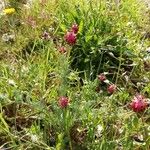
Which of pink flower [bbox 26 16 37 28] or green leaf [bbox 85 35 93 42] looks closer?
green leaf [bbox 85 35 93 42]

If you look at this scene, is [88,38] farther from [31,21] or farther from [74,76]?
[31,21]

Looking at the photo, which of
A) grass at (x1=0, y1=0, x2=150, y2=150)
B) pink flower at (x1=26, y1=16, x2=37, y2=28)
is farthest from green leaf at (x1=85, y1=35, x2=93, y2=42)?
pink flower at (x1=26, y1=16, x2=37, y2=28)

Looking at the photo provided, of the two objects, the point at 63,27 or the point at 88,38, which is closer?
the point at 88,38

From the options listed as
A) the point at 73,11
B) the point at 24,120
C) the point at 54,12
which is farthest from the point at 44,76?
the point at 54,12

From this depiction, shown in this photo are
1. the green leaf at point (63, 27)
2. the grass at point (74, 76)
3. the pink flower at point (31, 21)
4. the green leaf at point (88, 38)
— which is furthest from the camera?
the pink flower at point (31, 21)

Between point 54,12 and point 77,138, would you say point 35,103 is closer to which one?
point 77,138

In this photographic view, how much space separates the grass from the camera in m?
2.21

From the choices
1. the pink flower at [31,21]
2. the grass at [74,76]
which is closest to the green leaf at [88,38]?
the grass at [74,76]

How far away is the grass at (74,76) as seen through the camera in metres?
2.21

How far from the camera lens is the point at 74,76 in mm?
2650

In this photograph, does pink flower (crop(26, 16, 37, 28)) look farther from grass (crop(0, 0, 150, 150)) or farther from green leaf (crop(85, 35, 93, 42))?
green leaf (crop(85, 35, 93, 42))

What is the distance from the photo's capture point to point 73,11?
3.21 meters

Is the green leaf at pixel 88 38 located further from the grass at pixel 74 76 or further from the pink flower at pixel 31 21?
the pink flower at pixel 31 21

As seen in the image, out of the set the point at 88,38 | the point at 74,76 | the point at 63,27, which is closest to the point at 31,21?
the point at 63,27
